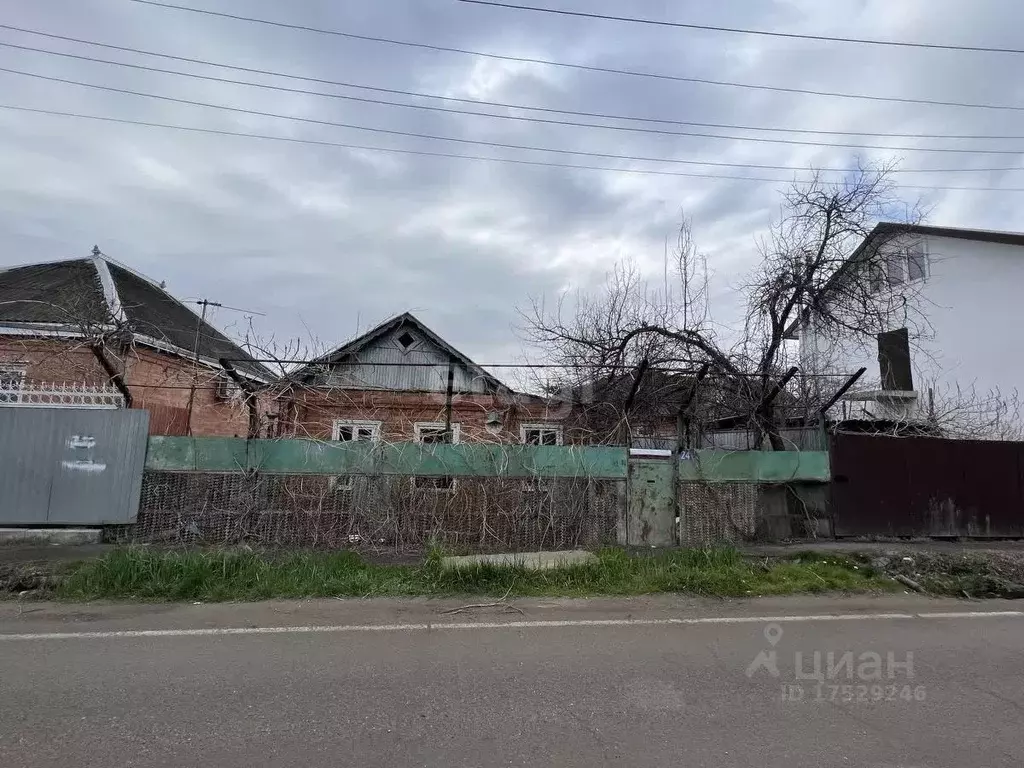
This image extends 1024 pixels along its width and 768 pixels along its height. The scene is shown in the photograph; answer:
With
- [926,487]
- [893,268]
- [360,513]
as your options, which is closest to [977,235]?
[893,268]

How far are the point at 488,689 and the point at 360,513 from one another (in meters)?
5.50

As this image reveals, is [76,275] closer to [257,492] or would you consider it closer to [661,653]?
[257,492]

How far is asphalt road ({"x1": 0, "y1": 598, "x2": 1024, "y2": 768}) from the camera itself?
3.24 metres

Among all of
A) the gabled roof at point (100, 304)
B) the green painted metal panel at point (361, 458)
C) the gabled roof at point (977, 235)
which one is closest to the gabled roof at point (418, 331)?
the gabled roof at point (100, 304)

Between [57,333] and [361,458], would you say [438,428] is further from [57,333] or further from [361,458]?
[57,333]

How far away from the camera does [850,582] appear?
24.5ft

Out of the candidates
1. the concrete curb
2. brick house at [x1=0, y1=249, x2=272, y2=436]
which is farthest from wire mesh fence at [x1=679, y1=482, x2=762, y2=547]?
the concrete curb

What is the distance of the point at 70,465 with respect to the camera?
923 centimetres

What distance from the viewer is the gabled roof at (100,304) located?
13.9m

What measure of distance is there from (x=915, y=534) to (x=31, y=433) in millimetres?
14502

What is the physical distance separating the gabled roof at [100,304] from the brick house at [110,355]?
3 cm

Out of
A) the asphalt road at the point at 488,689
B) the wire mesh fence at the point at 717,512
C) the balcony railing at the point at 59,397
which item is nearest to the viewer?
the asphalt road at the point at 488,689

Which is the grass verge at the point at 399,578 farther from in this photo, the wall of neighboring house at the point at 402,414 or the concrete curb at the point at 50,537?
the wall of neighboring house at the point at 402,414

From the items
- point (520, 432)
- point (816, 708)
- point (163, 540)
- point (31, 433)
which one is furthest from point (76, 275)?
point (816, 708)
